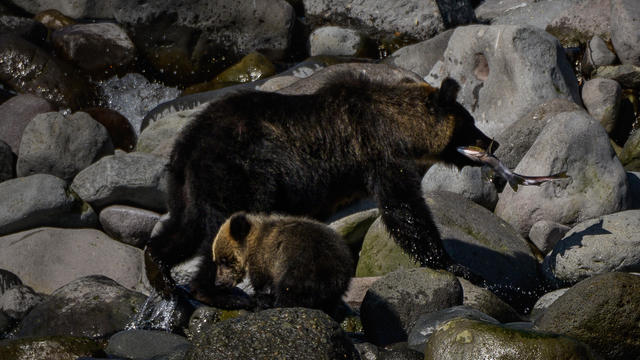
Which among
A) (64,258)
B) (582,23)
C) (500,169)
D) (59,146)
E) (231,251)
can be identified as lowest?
(64,258)

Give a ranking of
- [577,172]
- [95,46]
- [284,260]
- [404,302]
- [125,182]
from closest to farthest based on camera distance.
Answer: [284,260] < [404,302] < [577,172] < [125,182] < [95,46]

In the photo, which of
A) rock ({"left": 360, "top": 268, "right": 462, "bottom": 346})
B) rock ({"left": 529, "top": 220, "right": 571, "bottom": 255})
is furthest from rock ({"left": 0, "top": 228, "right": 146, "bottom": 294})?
rock ({"left": 529, "top": 220, "right": 571, "bottom": 255})

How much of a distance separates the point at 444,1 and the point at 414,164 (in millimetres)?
7216

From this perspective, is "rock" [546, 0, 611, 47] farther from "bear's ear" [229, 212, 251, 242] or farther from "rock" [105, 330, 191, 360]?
"rock" [105, 330, 191, 360]

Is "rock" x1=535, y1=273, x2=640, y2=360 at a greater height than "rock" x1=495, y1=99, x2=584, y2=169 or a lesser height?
greater

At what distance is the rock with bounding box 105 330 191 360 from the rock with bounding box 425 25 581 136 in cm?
639

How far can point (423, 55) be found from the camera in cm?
1315

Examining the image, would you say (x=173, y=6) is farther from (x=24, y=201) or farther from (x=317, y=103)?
(x=317, y=103)

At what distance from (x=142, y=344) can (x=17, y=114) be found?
6754mm

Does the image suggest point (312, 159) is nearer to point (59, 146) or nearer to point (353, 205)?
point (353, 205)

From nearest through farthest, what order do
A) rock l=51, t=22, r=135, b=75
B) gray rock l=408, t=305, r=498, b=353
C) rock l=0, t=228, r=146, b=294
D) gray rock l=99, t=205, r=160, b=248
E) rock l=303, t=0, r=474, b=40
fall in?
gray rock l=408, t=305, r=498, b=353 → rock l=0, t=228, r=146, b=294 → gray rock l=99, t=205, r=160, b=248 → rock l=51, t=22, r=135, b=75 → rock l=303, t=0, r=474, b=40

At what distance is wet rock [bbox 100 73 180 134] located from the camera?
44.7 feet

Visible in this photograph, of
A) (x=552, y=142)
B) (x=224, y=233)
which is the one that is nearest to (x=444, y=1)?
(x=552, y=142)

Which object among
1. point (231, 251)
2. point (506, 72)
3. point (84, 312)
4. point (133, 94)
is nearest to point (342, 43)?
point (506, 72)
